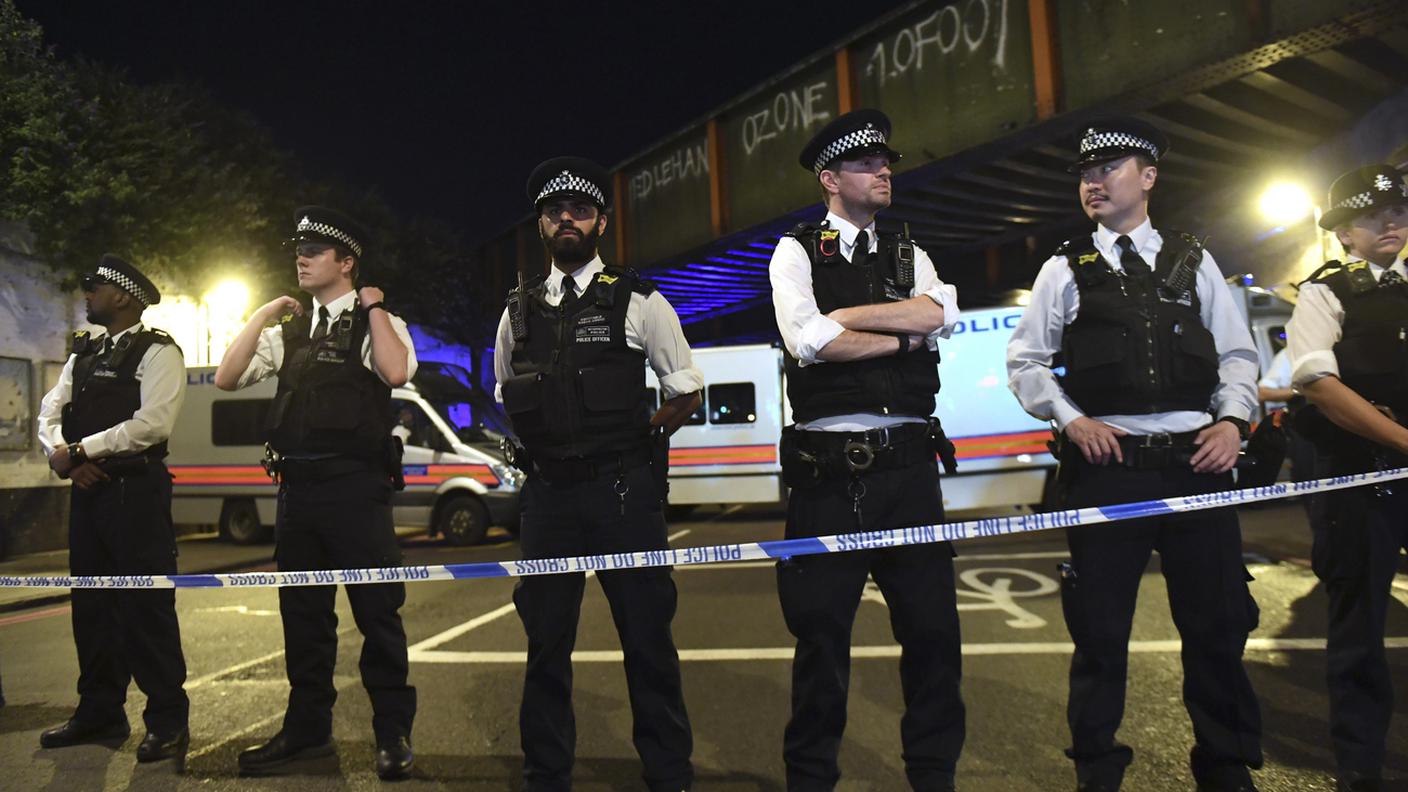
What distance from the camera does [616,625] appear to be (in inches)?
106

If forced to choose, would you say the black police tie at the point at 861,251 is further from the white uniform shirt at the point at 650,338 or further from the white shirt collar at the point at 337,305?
the white shirt collar at the point at 337,305

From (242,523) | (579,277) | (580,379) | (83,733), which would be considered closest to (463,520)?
(242,523)

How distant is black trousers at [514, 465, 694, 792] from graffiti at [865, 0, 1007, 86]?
8.95 meters

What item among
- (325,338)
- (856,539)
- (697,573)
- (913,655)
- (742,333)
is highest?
(742,333)

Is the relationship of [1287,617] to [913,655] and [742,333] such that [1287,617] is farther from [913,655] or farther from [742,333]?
[742,333]

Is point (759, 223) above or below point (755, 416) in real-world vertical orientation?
above

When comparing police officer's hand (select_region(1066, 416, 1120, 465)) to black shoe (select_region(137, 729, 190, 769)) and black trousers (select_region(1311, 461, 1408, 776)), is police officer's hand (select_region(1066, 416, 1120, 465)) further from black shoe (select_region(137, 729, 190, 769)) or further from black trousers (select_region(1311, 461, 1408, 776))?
black shoe (select_region(137, 729, 190, 769))

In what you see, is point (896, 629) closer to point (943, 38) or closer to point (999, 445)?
point (999, 445)

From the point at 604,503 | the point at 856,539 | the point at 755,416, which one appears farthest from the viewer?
the point at 755,416

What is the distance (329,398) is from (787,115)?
35.0 ft

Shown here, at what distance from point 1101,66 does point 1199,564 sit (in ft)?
A: 26.2

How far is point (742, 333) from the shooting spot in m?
24.7

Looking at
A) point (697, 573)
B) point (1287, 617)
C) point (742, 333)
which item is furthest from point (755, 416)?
point (742, 333)

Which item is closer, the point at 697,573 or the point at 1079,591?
the point at 1079,591
